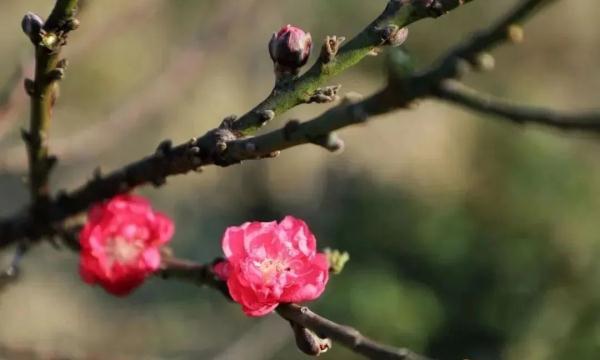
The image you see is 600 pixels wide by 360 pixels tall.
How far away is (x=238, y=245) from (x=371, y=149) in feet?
11.6

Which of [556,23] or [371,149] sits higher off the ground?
[556,23]

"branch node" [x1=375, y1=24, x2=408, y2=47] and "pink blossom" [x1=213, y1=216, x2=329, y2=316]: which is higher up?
"branch node" [x1=375, y1=24, x2=408, y2=47]

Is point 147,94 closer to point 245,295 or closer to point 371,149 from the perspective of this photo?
point 245,295

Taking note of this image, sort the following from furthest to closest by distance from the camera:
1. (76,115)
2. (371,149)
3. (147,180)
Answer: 1. (371,149)
2. (76,115)
3. (147,180)

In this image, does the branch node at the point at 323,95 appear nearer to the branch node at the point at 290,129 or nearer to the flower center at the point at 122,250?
the branch node at the point at 290,129

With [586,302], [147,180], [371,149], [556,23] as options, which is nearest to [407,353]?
[147,180]

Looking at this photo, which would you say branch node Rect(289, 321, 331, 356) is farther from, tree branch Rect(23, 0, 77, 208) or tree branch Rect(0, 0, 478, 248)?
tree branch Rect(23, 0, 77, 208)

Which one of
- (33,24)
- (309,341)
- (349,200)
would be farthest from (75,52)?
(349,200)

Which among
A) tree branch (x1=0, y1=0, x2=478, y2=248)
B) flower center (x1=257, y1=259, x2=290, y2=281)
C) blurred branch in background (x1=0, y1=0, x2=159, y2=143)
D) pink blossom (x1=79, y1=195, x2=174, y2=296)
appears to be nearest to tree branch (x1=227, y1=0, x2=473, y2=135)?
tree branch (x1=0, y1=0, x2=478, y2=248)

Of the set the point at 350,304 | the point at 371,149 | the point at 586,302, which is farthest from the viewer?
the point at 371,149

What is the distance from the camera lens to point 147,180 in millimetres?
754

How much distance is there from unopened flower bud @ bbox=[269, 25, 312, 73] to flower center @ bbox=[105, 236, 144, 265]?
293mm

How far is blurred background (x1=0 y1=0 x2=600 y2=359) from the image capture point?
1.96 meters

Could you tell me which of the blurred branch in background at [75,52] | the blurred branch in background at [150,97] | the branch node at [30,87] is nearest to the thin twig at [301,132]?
the branch node at [30,87]
